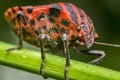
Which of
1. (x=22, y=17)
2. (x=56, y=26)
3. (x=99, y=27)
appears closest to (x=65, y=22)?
(x=56, y=26)

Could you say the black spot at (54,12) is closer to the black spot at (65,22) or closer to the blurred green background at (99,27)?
the black spot at (65,22)

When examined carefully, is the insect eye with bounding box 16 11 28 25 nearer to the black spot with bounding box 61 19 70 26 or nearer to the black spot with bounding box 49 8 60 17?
the black spot with bounding box 49 8 60 17

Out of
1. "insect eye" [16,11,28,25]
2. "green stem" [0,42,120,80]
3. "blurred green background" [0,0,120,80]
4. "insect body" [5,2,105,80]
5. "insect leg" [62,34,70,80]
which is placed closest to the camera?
"green stem" [0,42,120,80]

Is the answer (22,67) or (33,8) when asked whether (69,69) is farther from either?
(33,8)

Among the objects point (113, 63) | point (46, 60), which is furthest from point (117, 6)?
point (46, 60)

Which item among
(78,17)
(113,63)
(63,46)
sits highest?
(78,17)

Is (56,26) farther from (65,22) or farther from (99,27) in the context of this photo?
(99,27)

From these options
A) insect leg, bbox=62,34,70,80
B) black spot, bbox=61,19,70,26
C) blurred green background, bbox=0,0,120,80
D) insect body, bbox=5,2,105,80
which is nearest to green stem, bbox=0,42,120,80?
insect leg, bbox=62,34,70,80
